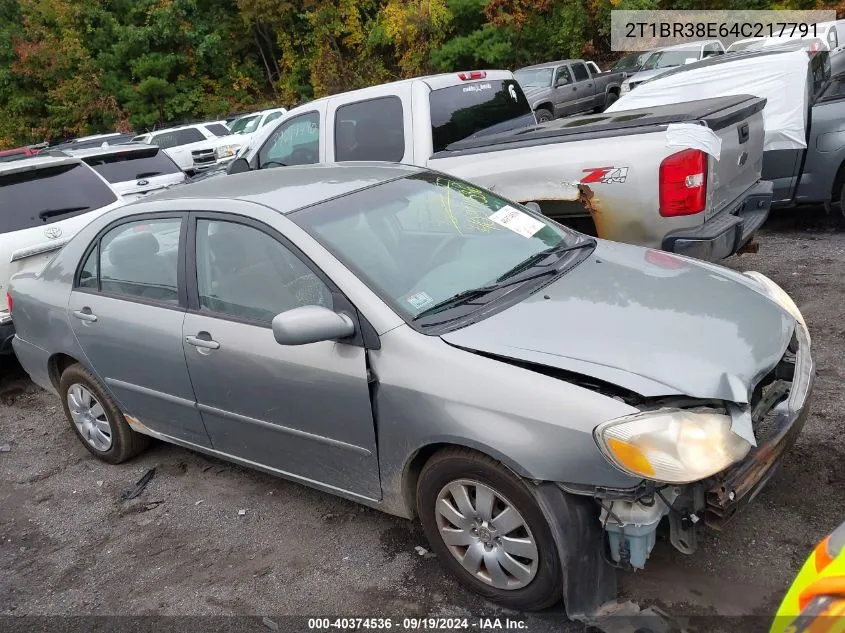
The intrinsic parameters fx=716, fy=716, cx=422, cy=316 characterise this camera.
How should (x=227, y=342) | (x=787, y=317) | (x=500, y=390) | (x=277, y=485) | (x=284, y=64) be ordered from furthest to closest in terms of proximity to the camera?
1. (x=284, y=64)
2. (x=277, y=485)
3. (x=227, y=342)
4. (x=787, y=317)
5. (x=500, y=390)

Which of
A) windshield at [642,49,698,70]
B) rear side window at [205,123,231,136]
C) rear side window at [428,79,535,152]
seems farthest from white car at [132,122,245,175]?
rear side window at [428,79,535,152]

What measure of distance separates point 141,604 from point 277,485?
98 cm

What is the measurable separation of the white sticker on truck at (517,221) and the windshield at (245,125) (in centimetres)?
1657

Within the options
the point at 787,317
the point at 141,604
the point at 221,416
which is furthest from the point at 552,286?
the point at 141,604

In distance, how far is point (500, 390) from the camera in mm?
2529

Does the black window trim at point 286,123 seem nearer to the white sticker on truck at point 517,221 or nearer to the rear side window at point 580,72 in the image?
the white sticker on truck at point 517,221

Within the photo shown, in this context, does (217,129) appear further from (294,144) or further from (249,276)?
(249,276)

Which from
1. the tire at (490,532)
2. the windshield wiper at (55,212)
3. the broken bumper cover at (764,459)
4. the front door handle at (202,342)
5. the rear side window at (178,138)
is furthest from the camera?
the rear side window at (178,138)

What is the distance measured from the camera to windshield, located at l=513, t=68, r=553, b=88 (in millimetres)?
15789

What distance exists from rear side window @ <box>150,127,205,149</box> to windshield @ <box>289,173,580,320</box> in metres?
16.6

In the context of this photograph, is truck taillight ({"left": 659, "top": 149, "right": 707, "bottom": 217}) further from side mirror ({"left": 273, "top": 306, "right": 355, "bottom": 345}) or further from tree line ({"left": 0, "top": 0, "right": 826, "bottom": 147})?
tree line ({"left": 0, "top": 0, "right": 826, "bottom": 147})

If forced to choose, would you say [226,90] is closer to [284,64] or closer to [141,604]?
[284,64]

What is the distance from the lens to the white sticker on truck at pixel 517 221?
3594mm

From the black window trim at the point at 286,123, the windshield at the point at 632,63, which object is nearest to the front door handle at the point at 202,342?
the black window trim at the point at 286,123
